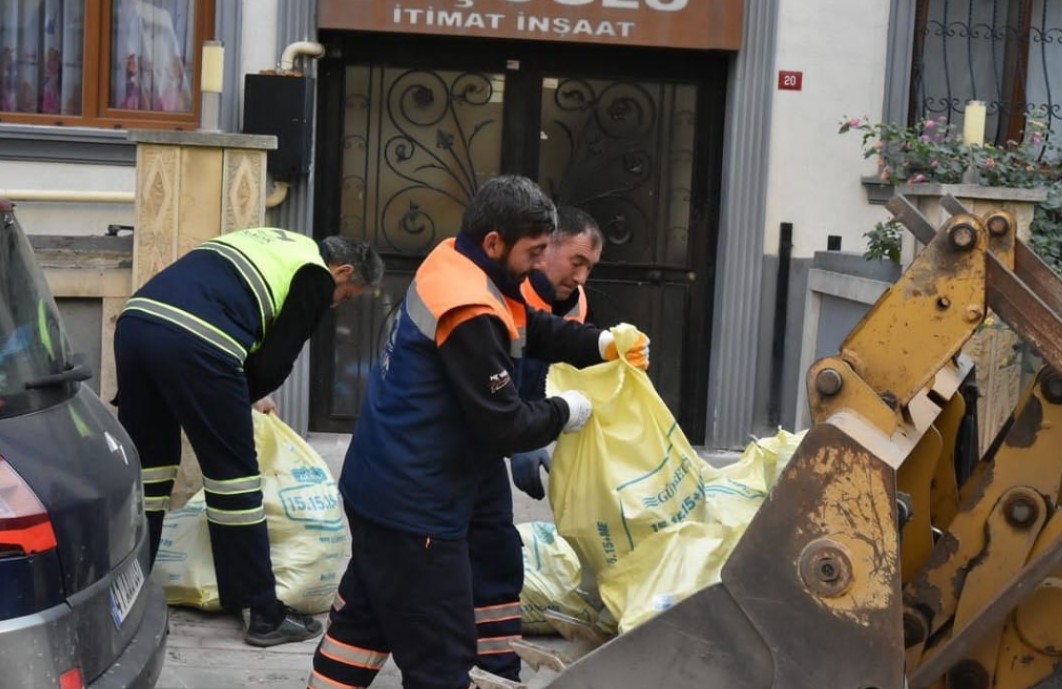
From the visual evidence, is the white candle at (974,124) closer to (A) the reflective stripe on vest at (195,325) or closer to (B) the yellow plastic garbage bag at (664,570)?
(B) the yellow plastic garbage bag at (664,570)

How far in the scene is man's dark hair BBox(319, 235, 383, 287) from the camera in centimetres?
552

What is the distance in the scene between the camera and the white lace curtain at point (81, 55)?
8.63m

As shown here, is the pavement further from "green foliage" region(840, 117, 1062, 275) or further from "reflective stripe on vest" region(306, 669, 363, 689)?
"green foliage" region(840, 117, 1062, 275)

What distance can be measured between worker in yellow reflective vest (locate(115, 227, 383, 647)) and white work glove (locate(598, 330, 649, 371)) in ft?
3.91

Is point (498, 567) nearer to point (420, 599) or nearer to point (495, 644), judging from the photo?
point (495, 644)

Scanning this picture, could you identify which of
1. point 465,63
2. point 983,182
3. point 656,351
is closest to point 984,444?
point 983,182

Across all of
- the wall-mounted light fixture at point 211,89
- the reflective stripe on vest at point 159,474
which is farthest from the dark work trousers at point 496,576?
the wall-mounted light fixture at point 211,89

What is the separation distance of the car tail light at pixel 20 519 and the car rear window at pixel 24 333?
21 centimetres

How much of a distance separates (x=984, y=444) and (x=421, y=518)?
9.38 feet

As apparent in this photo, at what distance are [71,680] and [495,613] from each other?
5.29ft

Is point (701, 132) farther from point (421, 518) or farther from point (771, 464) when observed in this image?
point (421, 518)

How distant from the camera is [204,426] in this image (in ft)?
17.3

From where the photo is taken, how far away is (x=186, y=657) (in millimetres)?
5398

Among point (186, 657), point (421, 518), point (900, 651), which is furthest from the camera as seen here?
point (186, 657)
